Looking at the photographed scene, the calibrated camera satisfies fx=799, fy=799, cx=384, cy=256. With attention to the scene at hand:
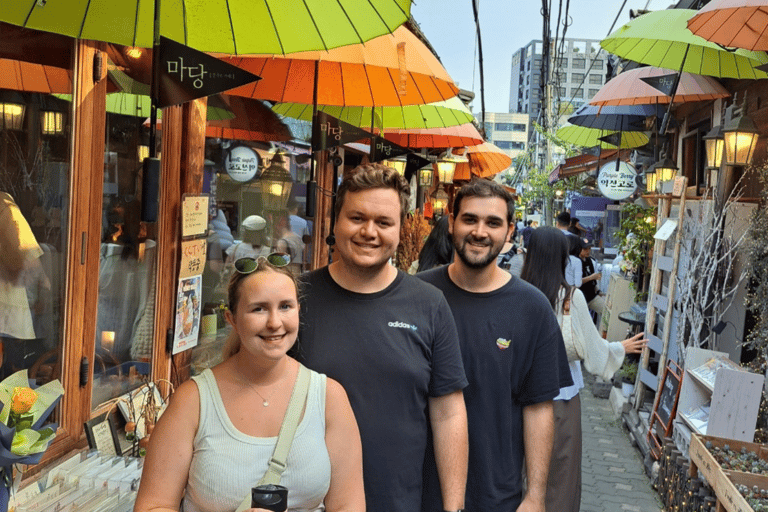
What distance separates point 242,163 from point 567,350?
3.45 meters

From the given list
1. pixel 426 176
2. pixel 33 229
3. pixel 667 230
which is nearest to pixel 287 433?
pixel 33 229

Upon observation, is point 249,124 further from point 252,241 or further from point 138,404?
point 138,404

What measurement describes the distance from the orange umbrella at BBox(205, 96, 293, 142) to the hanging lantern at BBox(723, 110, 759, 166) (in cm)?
419

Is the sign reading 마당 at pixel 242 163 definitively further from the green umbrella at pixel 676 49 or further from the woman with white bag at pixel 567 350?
the green umbrella at pixel 676 49

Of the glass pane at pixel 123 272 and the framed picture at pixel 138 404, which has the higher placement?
the glass pane at pixel 123 272

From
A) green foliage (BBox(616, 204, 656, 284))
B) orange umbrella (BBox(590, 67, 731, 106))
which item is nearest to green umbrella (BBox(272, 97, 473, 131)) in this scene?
orange umbrella (BBox(590, 67, 731, 106))

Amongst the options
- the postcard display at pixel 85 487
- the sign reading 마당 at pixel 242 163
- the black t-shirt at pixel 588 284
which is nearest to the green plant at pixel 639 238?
the black t-shirt at pixel 588 284

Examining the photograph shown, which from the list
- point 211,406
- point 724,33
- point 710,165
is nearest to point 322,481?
point 211,406

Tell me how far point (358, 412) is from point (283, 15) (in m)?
1.52

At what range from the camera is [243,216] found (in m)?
7.00

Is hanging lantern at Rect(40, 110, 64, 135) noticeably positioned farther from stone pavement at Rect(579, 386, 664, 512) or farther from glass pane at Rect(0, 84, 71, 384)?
stone pavement at Rect(579, 386, 664, 512)

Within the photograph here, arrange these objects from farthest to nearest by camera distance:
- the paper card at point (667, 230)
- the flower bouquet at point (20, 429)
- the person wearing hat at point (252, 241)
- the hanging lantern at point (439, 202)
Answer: the hanging lantern at point (439, 202) → the paper card at point (667, 230) → the person wearing hat at point (252, 241) → the flower bouquet at point (20, 429)

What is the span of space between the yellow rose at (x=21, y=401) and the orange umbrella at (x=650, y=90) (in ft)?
25.8

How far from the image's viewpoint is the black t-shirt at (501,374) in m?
3.29
